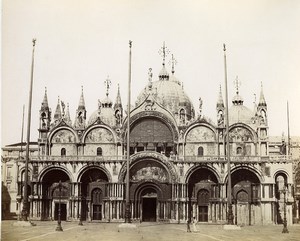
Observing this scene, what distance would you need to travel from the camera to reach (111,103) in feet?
158

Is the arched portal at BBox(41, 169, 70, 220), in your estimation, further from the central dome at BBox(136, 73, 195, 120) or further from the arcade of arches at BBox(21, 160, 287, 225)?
the central dome at BBox(136, 73, 195, 120)

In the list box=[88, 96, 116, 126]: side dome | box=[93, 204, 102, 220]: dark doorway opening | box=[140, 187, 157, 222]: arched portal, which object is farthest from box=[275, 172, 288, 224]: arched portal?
box=[88, 96, 116, 126]: side dome

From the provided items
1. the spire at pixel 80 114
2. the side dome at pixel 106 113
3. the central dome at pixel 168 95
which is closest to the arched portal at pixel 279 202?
the central dome at pixel 168 95

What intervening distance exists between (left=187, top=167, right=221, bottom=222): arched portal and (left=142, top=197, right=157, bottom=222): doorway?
8.48ft

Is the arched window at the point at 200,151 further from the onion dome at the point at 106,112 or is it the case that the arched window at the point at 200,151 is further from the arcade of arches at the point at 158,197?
the onion dome at the point at 106,112

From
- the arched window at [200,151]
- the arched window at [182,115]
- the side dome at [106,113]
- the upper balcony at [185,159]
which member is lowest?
the upper balcony at [185,159]

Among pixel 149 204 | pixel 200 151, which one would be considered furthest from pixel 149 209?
pixel 200 151

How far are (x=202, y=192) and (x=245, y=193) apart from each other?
9.84ft

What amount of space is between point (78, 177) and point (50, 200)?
275cm

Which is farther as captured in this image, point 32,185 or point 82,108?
point 82,108

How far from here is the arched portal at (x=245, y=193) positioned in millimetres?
35625

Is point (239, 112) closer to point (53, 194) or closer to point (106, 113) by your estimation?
point (106, 113)

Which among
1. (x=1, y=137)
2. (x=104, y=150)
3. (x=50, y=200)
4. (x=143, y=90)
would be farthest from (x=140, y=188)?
(x=1, y=137)

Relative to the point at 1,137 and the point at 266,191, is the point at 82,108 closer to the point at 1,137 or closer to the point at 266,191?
the point at 266,191
